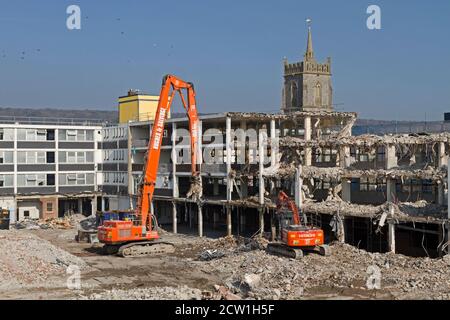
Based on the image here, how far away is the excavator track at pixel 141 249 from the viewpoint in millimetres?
42219

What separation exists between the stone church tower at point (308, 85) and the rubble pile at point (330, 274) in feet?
185

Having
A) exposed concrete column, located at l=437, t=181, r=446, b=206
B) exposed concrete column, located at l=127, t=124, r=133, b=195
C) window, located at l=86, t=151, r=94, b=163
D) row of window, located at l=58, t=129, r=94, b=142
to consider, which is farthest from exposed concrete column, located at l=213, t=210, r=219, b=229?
exposed concrete column, located at l=437, t=181, r=446, b=206

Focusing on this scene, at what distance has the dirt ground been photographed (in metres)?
29.1

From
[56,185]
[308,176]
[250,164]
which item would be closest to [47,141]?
[56,185]

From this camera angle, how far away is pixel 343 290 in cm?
3025

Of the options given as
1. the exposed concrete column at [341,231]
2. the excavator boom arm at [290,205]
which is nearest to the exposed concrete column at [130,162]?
the excavator boom arm at [290,205]

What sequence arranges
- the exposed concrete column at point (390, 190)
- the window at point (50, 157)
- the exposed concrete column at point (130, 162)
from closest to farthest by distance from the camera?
the exposed concrete column at point (390, 190), the exposed concrete column at point (130, 162), the window at point (50, 157)

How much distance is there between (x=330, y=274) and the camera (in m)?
33.2

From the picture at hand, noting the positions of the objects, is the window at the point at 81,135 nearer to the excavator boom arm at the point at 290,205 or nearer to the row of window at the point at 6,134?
the row of window at the point at 6,134

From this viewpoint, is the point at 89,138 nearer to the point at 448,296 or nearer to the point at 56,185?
the point at 56,185

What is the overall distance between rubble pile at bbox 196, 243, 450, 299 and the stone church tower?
56.5 metres

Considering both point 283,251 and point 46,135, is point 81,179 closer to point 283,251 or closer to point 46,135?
point 46,135

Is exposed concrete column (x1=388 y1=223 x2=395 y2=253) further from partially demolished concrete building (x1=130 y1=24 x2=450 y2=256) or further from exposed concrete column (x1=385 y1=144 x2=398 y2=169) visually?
exposed concrete column (x1=385 y1=144 x2=398 y2=169)
